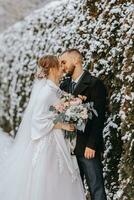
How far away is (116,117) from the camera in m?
7.66

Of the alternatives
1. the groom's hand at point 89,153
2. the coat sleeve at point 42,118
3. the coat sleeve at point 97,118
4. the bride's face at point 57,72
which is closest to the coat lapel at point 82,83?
the coat sleeve at point 97,118

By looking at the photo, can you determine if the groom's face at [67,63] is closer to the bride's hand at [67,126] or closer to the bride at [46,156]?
the bride at [46,156]

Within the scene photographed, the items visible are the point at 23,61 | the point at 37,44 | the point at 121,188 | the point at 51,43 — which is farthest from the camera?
the point at 23,61

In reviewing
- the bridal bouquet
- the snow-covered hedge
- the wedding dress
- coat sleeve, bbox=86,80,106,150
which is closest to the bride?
the wedding dress

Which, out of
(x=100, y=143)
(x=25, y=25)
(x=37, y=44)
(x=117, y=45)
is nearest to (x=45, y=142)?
(x=100, y=143)

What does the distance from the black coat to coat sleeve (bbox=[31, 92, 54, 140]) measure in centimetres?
37

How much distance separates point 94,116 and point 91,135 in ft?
0.72

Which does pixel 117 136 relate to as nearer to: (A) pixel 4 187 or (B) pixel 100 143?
(B) pixel 100 143

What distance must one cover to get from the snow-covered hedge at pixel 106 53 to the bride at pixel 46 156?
1.92ft

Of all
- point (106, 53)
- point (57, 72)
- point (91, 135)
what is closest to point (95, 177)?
point (91, 135)

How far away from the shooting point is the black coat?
23.8 ft

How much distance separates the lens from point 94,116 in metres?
7.30

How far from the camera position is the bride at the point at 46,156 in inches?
288

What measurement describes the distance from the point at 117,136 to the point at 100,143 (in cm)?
43
